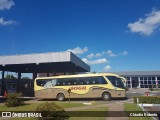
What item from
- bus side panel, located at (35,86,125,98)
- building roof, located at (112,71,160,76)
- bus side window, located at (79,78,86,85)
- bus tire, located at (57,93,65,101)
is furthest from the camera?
building roof, located at (112,71,160,76)

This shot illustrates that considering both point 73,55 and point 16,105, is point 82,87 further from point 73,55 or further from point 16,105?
point 16,105

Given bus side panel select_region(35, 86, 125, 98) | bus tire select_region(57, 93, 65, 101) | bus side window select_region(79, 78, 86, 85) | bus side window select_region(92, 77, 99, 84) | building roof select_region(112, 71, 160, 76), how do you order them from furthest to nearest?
building roof select_region(112, 71, 160, 76)
bus tire select_region(57, 93, 65, 101)
bus side window select_region(79, 78, 86, 85)
bus side window select_region(92, 77, 99, 84)
bus side panel select_region(35, 86, 125, 98)

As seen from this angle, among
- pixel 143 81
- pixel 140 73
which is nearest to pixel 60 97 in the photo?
pixel 143 81

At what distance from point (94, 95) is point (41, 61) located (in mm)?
8144

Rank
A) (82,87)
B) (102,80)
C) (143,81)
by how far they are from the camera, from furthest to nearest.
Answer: (143,81) → (82,87) → (102,80)

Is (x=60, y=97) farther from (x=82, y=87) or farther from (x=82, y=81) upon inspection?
(x=82, y=81)

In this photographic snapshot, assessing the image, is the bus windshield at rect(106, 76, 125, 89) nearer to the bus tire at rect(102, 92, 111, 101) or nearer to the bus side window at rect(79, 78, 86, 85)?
the bus tire at rect(102, 92, 111, 101)

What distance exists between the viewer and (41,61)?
3116 cm

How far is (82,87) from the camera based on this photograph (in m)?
28.8

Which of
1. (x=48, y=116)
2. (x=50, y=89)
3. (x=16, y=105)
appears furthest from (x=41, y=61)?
(x=48, y=116)

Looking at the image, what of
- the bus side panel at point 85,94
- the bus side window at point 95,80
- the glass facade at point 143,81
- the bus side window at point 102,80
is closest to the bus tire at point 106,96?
the bus side panel at point 85,94

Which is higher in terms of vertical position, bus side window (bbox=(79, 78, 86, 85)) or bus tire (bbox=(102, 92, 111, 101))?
bus side window (bbox=(79, 78, 86, 85))

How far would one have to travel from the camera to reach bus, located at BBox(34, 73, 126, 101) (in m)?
27.7


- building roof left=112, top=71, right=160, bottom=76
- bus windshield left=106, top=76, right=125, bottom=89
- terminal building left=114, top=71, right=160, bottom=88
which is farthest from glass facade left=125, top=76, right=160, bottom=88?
bus windshield left=106, top=76, right=125, bottom=89
